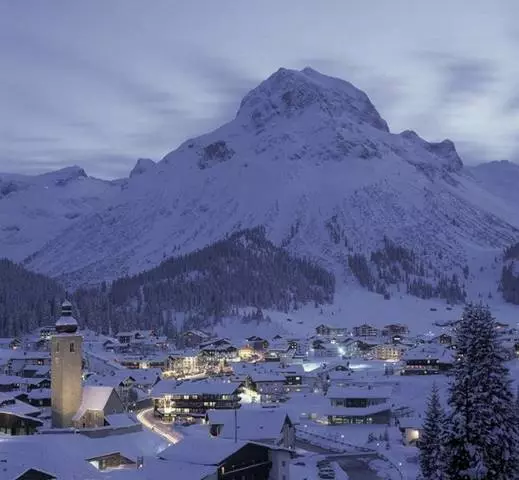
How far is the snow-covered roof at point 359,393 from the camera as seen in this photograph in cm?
9756

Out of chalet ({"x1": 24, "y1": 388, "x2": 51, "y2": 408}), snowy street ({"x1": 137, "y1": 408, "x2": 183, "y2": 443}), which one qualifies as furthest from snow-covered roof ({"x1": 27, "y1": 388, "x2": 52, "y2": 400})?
snowy street ({"x1": 137, "y1": 408, "x2": 183, "y2": 443})

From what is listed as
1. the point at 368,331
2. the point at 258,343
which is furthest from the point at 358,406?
the point at 368,331

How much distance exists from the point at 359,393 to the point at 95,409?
36.9 m

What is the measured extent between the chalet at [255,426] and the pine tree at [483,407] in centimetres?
4464

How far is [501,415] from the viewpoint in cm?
2119

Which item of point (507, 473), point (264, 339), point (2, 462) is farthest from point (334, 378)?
point (507, 473)

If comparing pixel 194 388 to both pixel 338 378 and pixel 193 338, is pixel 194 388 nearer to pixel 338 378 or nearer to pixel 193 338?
pixel 338 378

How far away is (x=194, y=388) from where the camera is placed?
99.6 m

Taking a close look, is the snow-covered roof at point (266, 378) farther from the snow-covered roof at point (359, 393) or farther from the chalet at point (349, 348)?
the chalet at point (349, 348)

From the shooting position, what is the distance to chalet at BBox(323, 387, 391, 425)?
93375 mm

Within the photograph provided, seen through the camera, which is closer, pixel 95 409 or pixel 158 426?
pixel 95 409

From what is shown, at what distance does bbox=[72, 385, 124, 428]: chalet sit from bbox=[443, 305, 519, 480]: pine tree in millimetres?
54458

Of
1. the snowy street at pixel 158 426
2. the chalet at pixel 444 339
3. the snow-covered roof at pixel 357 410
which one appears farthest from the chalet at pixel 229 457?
the chalet at pixel 444 339

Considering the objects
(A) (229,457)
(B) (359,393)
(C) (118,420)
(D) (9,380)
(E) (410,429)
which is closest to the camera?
(A) (229,457)
